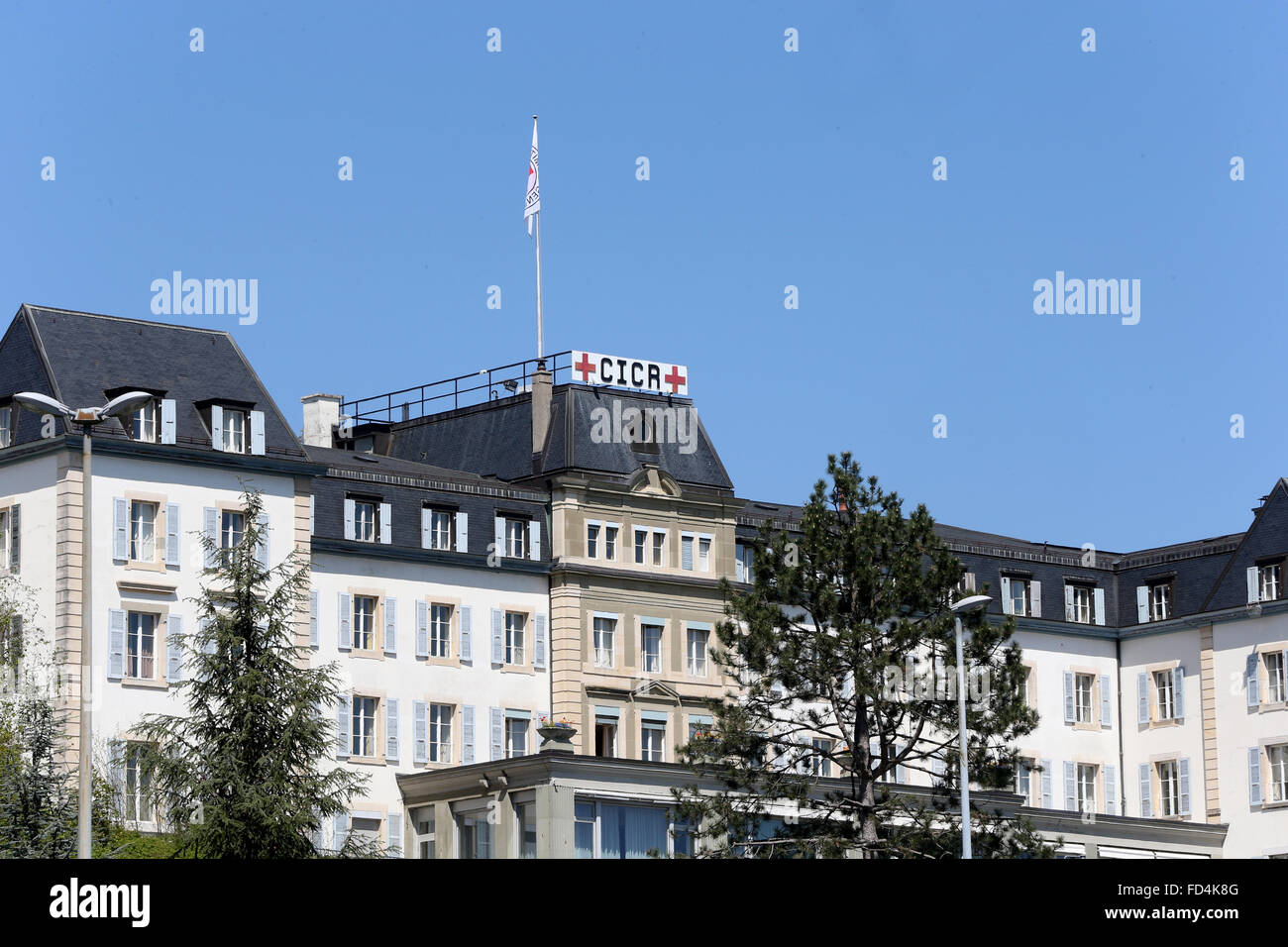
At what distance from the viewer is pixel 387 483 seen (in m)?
90.7

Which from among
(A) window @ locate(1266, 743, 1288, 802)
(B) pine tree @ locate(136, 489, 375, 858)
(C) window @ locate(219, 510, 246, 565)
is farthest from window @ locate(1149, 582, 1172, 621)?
(B) pine tree @ locate(136, 489, 375, 858)

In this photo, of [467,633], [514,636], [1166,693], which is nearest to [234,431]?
[467,633]

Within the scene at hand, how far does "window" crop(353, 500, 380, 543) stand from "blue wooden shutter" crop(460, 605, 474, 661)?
441 centimetres

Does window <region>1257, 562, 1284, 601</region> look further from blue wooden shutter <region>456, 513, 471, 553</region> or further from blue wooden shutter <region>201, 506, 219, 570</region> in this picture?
blue wooden shutter <region>201, 506, 219, 570</region>

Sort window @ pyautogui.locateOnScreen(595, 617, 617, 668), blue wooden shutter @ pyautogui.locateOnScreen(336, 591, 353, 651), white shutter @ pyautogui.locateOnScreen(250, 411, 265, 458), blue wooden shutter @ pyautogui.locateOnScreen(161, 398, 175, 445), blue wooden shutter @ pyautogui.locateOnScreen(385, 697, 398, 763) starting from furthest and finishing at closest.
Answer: window @ pyautogui.locateOnScreen(595, 617, 617, 668) → blue wooden shutter @ pyautogui.locateOnScreen(385, 697, 398, 763) → blue wooden shutter @ pyautogui.locateOnScreen(336, 591, 353, 651) → white shutter @ pyautogui.locateOnScreen(250, 411, 265, 458) → blue wooden shutter @ pyautogui.locateOnScreen(161, 398, 175, 445)

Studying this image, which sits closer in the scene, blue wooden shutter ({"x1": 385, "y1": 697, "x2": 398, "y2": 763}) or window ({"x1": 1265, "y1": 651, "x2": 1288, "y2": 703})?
blue wooden shutter ({"x1": 385, "y1": 697, "x2": 398, "y2": 763})

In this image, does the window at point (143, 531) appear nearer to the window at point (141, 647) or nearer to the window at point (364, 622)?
the window at point (141, 647)

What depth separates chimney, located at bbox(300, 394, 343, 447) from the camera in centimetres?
10100
